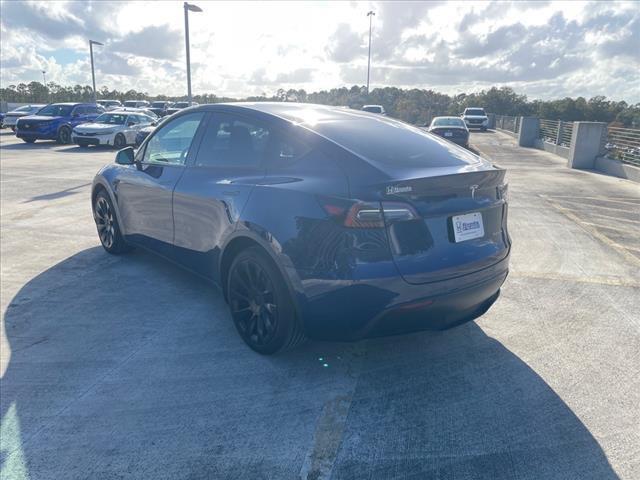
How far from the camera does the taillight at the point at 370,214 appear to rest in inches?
112

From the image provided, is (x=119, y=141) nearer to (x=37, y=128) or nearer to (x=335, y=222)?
(x=37, y=128)

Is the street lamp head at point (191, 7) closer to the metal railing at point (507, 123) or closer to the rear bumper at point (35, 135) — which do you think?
the rear bumper at point (35, 135)

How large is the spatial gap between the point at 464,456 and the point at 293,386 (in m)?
1.13

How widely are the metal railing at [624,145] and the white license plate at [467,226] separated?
40.9ft

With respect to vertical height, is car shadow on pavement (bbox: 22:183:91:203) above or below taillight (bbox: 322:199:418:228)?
below

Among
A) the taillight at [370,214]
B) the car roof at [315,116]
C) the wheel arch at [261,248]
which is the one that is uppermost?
the car roof at [315,116]

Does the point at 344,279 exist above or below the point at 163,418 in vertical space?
above

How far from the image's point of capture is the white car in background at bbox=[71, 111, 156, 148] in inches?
776

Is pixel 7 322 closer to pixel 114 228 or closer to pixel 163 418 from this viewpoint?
pixel 114 228

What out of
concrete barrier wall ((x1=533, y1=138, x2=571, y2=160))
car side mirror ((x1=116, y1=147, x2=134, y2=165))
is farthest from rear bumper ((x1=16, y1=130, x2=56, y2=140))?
concrete barrier wall ((x1=533, y1=138, x2=571, y2=160))

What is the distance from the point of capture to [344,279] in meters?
2.89

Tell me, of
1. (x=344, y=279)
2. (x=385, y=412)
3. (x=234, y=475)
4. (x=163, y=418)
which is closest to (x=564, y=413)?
(x=385, y=412)

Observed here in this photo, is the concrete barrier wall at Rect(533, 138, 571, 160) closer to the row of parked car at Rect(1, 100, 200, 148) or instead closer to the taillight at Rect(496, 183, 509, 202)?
the taillight at Rect(496, 183, 509, 202)

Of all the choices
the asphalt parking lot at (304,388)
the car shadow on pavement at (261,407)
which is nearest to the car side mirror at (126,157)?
the asphalt parking lot at (304,388)
